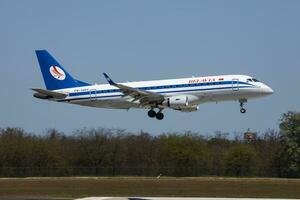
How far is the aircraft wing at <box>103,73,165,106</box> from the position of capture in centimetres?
6738

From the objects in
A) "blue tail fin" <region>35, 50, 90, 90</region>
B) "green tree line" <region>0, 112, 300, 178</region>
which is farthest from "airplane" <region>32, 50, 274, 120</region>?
"green tree line" <region>0, 112, 300, 178</region>

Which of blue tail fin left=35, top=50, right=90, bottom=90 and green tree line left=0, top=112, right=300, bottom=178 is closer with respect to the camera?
blue tail fin left=35, top=50, right=90, bottom=90

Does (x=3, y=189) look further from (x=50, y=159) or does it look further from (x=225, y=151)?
(x=225, y=151)

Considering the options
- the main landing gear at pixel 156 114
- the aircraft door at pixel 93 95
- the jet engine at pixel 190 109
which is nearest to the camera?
the jet engine at pixel 190 109

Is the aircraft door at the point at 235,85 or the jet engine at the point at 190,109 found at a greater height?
the aircraft door at the point at 235,85

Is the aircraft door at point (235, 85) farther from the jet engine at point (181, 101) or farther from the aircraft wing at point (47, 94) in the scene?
the aircraft wing at point (47, 94)

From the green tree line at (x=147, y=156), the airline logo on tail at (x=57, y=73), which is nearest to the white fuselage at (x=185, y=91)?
the airline logo on tail at (x=57, y=73)

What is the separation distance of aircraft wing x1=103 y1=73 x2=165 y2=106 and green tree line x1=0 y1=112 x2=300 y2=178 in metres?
46.7

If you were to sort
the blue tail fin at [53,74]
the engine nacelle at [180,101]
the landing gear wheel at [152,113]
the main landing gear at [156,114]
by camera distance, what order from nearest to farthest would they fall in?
the engine nacelle at [180,101]
the main landing gear at [156,114]
the landing gear wheel at [152,113]
the blue tail fin at [53,74]

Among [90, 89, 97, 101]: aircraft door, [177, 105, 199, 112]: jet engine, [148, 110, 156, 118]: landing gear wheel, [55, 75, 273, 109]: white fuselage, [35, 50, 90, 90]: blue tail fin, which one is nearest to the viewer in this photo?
[55, 75, 273, 109]: white fuselage

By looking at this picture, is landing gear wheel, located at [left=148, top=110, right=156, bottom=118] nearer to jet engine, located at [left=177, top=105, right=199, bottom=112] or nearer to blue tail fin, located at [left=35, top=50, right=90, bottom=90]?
jet engine, located at [left=177, top=105, right=199, bottom=112]

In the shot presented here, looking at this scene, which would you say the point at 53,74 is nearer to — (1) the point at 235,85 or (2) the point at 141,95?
(2) the point at 141,95

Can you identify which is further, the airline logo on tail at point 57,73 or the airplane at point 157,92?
the airline logo on tail at point 57,73

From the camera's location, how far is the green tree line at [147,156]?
389 feet
